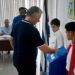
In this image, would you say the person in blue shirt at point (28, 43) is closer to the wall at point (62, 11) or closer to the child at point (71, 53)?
the child at point (71, 53)

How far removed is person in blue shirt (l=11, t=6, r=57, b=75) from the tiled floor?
2.27 m

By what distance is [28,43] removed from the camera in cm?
291

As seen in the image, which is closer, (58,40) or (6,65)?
(58,40)

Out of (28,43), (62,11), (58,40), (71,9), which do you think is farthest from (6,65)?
(28,43)

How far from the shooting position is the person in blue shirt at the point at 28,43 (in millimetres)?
2838

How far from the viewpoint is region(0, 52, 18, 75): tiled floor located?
533cm

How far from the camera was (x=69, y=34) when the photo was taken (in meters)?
2.39

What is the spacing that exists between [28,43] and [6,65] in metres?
3.22

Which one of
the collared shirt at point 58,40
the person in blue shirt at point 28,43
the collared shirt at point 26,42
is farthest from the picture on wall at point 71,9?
the collared shirt at point 26,42

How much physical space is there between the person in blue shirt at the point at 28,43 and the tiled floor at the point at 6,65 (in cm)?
227

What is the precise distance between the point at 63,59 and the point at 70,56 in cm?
66

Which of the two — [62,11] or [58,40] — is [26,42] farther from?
[62,11]

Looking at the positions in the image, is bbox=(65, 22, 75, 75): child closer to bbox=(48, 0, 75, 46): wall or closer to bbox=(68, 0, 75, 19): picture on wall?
bbox=(68, 0, 75, 19): picture on wall

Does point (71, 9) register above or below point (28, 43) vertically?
above
